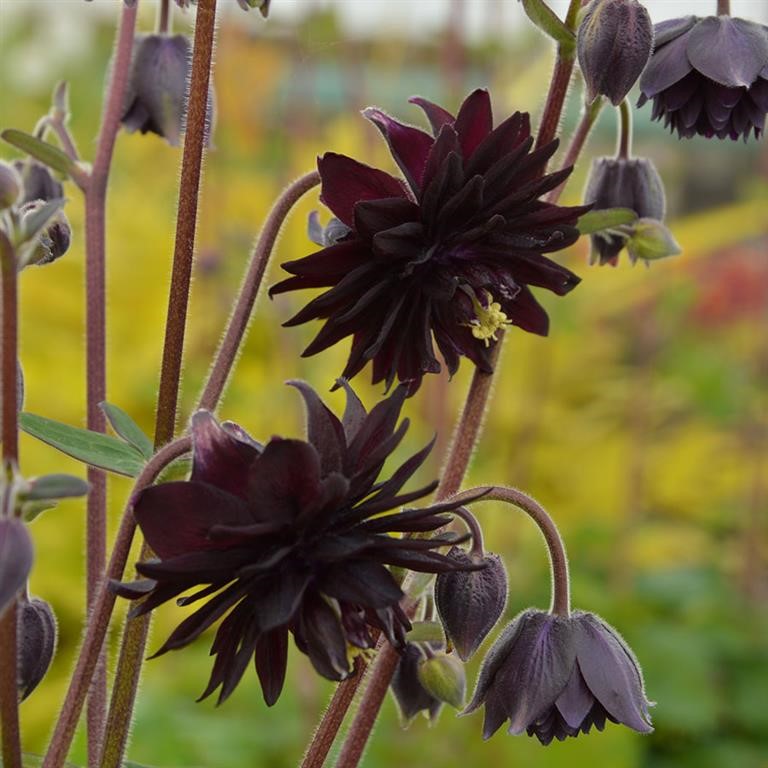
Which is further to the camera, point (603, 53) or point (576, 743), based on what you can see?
point (576, 743)

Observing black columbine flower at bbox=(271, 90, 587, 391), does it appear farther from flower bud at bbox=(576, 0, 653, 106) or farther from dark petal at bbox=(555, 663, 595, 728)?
dark petal at bbox=(555, 663, 595, 728)

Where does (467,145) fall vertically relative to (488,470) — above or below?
above

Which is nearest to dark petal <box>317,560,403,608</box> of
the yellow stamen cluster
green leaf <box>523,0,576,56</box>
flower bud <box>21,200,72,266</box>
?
the yellow stamen cluster

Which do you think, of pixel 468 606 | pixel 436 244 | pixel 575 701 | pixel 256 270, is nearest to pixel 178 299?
pixel 256 270

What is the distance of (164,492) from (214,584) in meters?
0.07

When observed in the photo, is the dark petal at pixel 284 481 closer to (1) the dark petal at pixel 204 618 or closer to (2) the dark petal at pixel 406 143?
(1) the dark petal at pixel 204 618

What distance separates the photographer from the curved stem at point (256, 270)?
39.0 inches

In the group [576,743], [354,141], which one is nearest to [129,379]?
[354,141]

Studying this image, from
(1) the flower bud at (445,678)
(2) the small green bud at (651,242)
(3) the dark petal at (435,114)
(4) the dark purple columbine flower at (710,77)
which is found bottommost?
(1) the flower bud at (445,678)

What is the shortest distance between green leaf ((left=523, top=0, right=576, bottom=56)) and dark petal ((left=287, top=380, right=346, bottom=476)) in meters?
0.36

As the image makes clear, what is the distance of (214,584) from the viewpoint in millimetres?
805

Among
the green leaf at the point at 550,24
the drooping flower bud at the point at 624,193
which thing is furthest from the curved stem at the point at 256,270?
the drooping flower bud at the point at 624,193

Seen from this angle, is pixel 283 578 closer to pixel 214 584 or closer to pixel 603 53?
pixel 214 584

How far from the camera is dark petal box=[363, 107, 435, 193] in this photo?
91 cm
